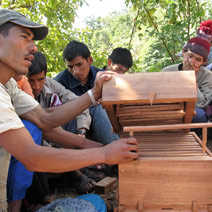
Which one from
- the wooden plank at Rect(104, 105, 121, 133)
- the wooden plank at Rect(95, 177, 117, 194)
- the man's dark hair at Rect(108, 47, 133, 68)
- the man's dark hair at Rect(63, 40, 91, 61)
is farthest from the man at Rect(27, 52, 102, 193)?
the man's dark hair at Rect(108, 47, 133, 68)

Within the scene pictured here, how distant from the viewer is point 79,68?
11.5ft

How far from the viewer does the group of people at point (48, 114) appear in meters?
1.58

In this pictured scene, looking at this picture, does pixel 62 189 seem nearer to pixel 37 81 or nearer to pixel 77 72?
pixel 37 81

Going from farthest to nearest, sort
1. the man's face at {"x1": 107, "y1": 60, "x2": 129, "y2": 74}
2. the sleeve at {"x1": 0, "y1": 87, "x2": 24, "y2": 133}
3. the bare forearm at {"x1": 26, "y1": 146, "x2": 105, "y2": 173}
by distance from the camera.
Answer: the man's face at {"x1": 107, "y1": 60, "x2": 129, "y2": 74}
the bare forearm at {"x1": 26, "y1": 146, "x2": 105, "y2": 173}
the sleeve at {"x1": 0, "y1": 87, "x2": 24, "y2": 133}

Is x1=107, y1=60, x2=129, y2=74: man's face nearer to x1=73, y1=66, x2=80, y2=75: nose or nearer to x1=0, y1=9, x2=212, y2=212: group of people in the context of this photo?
x1=0, y1=9, x2=212, y2=212: group of people

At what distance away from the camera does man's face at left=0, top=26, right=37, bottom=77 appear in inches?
70.3

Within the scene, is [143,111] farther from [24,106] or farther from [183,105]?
[24,106]

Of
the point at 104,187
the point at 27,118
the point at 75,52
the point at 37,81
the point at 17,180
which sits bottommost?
the point at 104,187

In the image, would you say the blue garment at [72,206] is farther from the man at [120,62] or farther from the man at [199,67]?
the man at [120,62]

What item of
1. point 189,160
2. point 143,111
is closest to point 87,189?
point 143,111

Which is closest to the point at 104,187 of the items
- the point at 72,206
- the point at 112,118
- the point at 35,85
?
the point at 72,206

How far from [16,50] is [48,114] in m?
0.66

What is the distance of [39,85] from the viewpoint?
278 cm

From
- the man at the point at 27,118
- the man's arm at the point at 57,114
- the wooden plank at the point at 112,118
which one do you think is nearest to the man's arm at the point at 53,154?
the man at the point at 27,118
